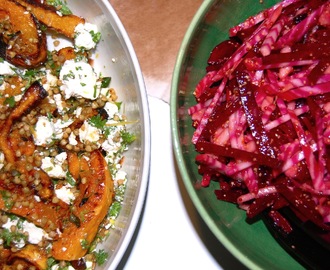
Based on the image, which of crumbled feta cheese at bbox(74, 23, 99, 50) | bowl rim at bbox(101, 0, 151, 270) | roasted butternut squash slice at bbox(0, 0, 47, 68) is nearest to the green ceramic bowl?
bowl rim at bbox(101, 0, 151, 270)

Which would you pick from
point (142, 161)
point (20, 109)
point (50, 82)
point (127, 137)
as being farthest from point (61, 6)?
point (142, 161)

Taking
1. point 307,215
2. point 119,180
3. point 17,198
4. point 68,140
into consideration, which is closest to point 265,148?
point 307,215

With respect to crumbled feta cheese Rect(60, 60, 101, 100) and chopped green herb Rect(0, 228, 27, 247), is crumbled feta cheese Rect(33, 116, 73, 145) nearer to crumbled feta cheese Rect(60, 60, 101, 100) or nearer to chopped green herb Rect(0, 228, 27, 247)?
crumbled feta cheese Rect(60, 60, 101, 100)

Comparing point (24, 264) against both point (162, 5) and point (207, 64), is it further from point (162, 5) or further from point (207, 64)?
point (162, 5)

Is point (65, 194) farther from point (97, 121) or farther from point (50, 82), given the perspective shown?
point (50, 82)

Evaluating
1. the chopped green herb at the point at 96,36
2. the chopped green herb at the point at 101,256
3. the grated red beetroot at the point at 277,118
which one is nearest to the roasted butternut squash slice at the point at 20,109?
the chopped green herb at the point at 96,36

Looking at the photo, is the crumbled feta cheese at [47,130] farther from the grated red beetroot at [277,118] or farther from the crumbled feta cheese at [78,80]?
the grated red beetroot at [277,118]
